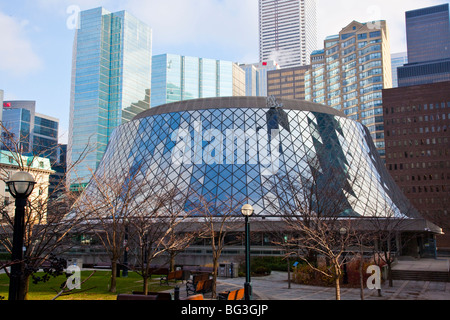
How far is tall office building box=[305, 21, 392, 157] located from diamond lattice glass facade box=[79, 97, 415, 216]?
90105 mm

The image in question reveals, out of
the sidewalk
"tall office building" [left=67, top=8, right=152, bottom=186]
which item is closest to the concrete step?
the sidewalk

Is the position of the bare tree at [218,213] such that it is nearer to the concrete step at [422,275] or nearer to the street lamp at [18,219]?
the concrete step at [422,275]

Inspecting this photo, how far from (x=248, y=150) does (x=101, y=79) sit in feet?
338

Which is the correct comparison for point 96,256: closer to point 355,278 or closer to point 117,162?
point 117,162

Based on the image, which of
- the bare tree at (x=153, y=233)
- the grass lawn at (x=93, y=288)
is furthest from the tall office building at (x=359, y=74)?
the grass lawn at (x=93, y=288)

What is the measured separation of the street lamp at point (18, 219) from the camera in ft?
28.2

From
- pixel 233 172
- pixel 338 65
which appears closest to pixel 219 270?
pixel 233 172

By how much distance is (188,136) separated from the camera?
5331cm

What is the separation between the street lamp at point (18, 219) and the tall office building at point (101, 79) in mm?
129951

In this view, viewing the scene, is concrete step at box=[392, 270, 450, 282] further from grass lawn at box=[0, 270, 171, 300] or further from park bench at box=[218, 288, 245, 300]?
park bench at box=[218, 288, 245, 300]

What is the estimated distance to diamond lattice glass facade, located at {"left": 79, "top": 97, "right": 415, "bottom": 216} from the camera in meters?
47.9

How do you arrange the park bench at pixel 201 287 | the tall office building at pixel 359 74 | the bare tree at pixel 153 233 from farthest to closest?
the tall office building at pixel 359 74
the park bench at pixel 201 287
the bare tree at pixel 153 233

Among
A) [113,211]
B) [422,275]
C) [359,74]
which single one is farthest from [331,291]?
[359,74]
